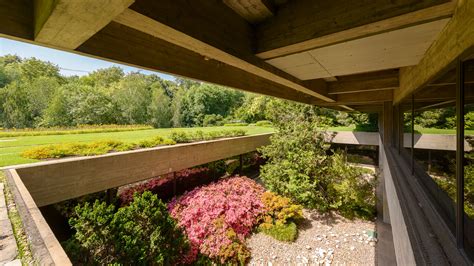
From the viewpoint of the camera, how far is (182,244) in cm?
498

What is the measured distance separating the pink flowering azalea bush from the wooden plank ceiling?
474cm

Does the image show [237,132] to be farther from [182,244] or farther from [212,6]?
[212,6]

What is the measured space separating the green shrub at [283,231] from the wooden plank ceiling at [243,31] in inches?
209

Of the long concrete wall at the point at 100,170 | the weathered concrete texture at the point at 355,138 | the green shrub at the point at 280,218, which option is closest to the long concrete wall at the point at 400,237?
the green shrub at the point at 280,218

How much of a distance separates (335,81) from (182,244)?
5.05m

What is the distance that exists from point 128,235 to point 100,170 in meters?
2.34

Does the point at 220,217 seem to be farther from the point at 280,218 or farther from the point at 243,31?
the point at 243,31

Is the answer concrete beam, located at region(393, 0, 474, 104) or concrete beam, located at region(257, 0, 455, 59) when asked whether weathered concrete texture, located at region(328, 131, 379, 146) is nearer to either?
concrete beam, located at region(393, 0, 474, 104)

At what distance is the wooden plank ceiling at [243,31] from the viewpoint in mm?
989

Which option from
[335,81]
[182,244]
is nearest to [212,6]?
[335,81]

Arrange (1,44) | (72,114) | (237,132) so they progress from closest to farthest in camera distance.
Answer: (1,44)
(237,132)
(72,114)

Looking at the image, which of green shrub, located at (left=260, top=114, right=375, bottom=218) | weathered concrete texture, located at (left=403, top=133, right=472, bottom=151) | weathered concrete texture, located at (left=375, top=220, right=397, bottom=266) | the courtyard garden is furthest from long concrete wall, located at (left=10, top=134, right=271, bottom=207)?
weathered concrete texture, located at (left=403, top=133, right=472, bottom=151)

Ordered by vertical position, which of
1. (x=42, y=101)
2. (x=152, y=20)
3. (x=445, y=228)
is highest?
(x=42, y=101)

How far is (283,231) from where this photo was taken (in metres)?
6.43
